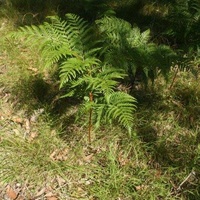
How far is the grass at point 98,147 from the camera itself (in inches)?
127

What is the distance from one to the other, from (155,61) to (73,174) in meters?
1.58

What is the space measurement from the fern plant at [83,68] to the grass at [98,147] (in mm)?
584

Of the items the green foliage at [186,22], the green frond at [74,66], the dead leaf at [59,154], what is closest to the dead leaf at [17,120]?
the dead leaf at [59,154]

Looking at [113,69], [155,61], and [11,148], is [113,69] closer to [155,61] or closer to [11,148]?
[155,61]

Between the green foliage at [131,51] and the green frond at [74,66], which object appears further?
the green foliage at [131,51]

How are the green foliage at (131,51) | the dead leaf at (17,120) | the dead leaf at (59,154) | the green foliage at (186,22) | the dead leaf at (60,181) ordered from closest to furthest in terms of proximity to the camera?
the green foliage at (131,51) < the dead leaf at (60,181) < the green foliage at (186,22) < the dead leaf at (59,154) < the dead leaf at (17,120)

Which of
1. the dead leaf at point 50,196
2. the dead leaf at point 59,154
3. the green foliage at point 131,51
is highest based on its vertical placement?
the green foliage at point 131,51

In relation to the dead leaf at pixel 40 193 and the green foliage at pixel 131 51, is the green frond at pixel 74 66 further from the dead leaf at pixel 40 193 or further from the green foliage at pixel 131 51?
the dead leaf at pixel 40 193

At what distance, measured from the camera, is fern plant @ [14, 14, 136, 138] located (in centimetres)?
283

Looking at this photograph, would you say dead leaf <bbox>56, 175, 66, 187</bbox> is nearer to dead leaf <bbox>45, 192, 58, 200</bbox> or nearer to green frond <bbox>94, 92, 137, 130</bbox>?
dead leaf <bbox>45, 192, 58, 200</bbox>

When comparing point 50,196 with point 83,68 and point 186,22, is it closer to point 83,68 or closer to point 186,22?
point 83,68

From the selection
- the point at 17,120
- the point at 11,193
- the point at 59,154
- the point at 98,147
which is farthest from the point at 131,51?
the point at 11,193

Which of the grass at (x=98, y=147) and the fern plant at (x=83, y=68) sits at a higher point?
the fern plant at (x=83, y=68)

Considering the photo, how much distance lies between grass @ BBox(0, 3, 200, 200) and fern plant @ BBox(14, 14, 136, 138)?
584mm
